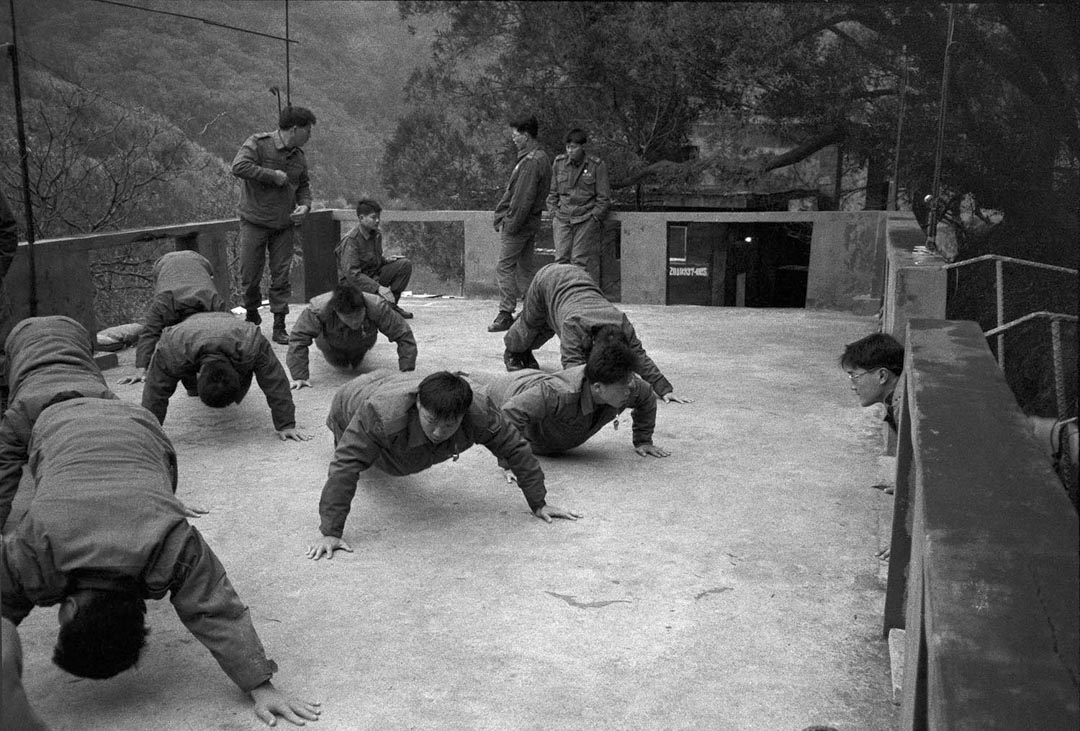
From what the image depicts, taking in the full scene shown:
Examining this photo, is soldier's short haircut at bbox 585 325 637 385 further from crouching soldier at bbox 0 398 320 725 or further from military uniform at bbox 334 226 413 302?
military uniform at bbox 334 226 413 302

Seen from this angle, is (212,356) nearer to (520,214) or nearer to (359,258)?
(359,258)

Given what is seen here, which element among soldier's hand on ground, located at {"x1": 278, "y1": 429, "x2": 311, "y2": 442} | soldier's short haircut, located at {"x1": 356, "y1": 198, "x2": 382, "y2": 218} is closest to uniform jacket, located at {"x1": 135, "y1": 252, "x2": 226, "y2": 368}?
soldier's hand on ground, located at {"x1": 278, "y1": 429, "x2": 311, "y2": 442}

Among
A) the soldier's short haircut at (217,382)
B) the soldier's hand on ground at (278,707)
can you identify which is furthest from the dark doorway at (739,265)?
the soldier's hand on ground at (278,707)

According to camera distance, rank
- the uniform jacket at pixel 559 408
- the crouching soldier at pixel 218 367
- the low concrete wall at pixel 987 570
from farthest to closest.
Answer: the crouching soldier at pixel 218 367 < the uniform jacket at pixel 559 408 < the low concrete wall at pixel 987 570

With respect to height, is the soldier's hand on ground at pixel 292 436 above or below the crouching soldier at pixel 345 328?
below

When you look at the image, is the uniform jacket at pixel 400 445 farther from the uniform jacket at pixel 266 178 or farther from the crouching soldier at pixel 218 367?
the uniform jacket at pixel 266 178

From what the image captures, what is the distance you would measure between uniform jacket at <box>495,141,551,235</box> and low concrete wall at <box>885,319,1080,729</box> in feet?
20.5

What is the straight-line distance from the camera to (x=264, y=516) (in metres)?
4.07

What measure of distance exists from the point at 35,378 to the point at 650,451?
8.36 ft

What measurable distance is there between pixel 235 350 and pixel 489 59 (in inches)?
350

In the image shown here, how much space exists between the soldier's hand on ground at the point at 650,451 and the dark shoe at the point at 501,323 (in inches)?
130

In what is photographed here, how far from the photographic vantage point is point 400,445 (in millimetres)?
3881

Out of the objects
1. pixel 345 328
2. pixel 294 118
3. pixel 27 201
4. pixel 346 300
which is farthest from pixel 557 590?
pixel 294 118

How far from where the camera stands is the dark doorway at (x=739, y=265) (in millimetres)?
15018
